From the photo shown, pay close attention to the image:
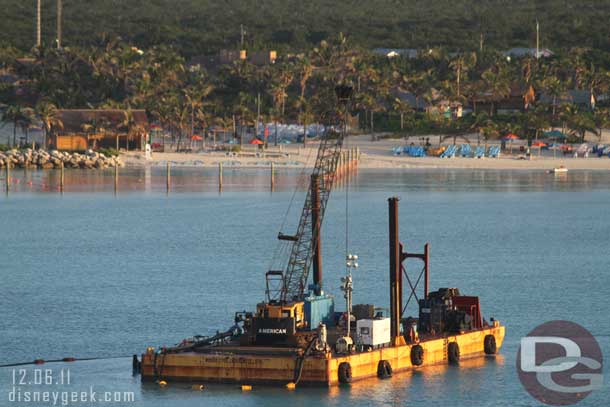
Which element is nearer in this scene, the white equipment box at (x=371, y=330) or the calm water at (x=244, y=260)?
the white equipment box at (x=371, y=330)

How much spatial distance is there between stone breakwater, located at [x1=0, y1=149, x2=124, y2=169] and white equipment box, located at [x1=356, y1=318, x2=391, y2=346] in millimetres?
127442

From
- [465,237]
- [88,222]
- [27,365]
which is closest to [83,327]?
[27,365]

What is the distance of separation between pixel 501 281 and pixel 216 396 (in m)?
37.6

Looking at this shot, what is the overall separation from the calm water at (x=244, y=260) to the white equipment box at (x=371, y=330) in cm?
157

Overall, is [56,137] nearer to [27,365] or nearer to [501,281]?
[501,281]

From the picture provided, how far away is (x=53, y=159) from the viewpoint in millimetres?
183500

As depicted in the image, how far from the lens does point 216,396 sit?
54.8m

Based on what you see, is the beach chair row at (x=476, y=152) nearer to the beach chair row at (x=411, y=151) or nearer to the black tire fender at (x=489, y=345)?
the beach chair row at (x=411, y=151)

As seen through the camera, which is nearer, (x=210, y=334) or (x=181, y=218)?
(x=210, y=334)

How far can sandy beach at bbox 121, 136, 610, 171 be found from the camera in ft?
610

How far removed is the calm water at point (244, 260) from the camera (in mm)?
59062

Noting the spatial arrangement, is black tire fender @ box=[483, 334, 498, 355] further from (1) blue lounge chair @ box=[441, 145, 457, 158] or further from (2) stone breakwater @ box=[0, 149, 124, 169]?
(1) blue lounge chair @ box=[441, 145, 457, 158]

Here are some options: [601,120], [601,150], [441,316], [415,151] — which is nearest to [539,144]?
[601,150]

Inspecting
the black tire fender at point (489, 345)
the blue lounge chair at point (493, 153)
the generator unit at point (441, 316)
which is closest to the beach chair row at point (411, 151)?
the blue lounge chair at point (493, 153)
